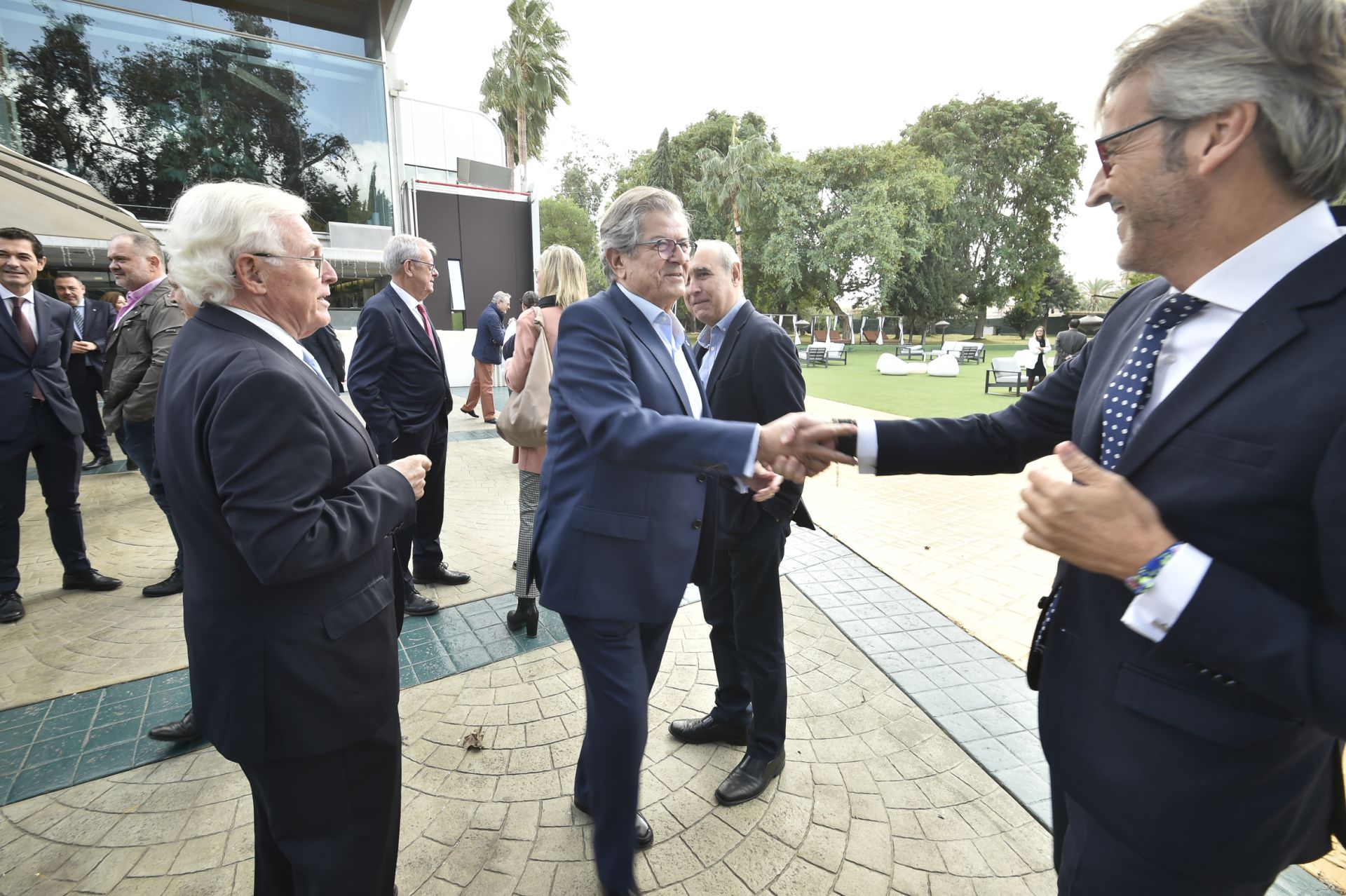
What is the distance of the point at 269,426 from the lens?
149cm

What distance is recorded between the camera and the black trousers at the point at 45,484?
4.42 metres

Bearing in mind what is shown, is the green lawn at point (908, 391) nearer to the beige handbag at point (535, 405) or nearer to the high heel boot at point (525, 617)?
the beige handbag at point (535, 405)

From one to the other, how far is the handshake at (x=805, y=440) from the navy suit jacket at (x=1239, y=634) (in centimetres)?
74

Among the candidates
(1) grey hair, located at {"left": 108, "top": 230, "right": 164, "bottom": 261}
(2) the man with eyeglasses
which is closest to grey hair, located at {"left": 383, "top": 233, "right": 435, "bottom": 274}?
(2) the man with eyeglasses

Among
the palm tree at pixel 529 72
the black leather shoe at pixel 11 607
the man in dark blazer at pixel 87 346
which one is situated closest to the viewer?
the black leather shoe at pixel 11 607

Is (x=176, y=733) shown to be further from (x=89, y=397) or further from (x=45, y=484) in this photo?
(x=89, y=397)

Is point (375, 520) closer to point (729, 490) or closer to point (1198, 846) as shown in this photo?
point (729, 490)

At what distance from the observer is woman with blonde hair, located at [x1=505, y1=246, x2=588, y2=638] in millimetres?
4145

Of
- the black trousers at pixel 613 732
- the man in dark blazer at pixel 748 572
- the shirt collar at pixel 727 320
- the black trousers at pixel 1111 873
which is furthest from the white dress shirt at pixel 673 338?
the black trousers at pixel 1111 873

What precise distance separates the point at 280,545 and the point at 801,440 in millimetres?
1450

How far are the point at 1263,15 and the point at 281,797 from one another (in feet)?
9.01

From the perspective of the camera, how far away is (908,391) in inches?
747

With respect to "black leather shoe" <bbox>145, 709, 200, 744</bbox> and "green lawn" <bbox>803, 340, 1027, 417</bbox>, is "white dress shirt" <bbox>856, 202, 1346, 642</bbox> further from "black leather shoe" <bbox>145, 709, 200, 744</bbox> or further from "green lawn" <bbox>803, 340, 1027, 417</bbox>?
"green lawn" <bbox>803, 340, 1027, 417</bbox>

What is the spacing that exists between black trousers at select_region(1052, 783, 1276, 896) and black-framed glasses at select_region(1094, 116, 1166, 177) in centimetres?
139
